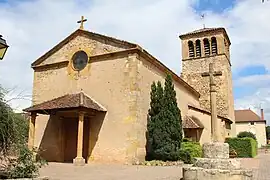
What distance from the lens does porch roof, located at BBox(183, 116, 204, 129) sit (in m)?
21.6

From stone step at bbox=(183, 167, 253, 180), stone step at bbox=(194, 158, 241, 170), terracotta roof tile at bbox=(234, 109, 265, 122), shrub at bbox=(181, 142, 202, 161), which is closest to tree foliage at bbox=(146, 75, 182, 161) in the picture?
shrub at bbox=(181, 142, 202, 161)

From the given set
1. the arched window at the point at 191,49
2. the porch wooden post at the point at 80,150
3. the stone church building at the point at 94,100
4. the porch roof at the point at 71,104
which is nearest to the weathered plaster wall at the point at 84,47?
the stone church building at the point at 94,100

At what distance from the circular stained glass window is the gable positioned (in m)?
0.28

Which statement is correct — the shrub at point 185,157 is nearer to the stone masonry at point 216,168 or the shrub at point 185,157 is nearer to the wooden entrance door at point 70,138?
the wooden entrance door at point 70,138

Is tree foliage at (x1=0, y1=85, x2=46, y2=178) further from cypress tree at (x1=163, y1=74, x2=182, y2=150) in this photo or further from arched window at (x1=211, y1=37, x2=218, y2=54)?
arched window at (x1=211, y1=37, x2=218, y2=54)

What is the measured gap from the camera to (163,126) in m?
16.6

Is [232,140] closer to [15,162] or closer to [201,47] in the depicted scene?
[201,47]

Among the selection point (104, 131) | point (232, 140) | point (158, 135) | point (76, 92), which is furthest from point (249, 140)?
point (76, 92)

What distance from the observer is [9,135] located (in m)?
6.69

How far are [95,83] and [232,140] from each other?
1411 centimetres

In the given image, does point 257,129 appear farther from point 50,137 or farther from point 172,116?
point 50,137

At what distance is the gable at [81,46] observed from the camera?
17516mm

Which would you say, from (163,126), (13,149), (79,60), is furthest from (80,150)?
(13,149)

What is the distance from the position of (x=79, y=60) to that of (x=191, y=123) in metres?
10.1
